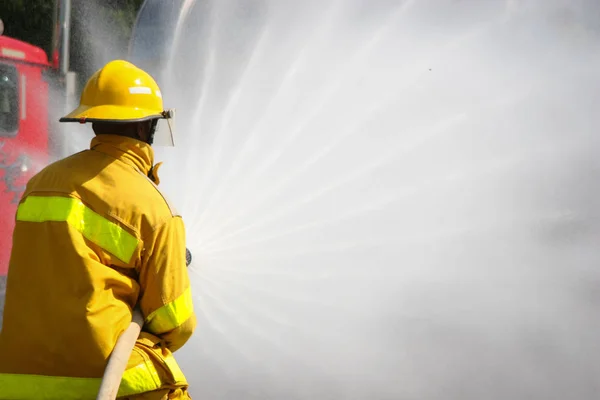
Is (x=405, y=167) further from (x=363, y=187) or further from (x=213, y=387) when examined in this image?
(x=213, y=387)

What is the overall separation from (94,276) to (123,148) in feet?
1.35

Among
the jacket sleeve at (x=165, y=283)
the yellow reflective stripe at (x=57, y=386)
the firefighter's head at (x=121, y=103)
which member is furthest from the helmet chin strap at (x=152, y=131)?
the yellow reflective stripe at (x=57, y=386)

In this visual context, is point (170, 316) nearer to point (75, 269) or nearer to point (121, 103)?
point (75, 269)

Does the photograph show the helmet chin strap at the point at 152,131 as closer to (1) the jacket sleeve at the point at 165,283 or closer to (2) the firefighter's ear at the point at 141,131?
(2) the firefighter's ear at the point at 141,131

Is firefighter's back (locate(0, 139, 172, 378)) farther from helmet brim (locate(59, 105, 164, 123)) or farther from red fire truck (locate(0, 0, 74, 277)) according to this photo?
red fire truck (locate(0, 0, 74, 277))

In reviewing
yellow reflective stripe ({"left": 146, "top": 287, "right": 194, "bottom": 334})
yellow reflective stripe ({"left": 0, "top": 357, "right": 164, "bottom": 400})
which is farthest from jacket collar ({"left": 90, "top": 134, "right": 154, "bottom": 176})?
yellow reflective stripe ({"left": 0, "top": 357, "right": 164, "bottom": 400})

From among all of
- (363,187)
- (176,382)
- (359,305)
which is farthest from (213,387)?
(176,382)

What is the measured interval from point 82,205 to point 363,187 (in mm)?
3578

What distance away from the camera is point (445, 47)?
17.6 ft

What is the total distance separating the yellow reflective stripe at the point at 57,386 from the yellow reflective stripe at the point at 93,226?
333 mm

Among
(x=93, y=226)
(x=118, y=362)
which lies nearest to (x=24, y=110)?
(x=93, y=226)

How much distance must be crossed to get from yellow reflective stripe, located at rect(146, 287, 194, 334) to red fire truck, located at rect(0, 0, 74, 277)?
161 inches

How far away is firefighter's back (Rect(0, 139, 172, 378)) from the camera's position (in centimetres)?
189

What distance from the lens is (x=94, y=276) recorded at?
1.88 metres
